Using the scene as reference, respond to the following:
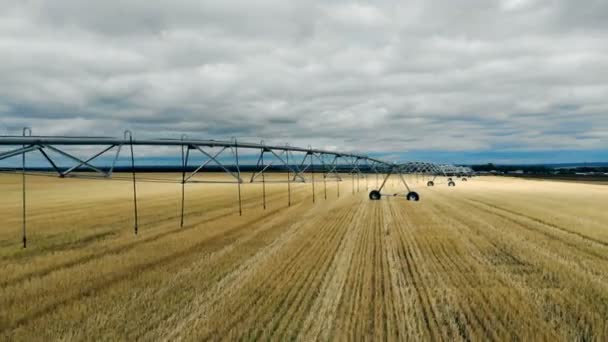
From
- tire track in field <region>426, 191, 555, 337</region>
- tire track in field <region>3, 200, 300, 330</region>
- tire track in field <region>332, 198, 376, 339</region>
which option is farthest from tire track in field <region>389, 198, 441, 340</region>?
tire track in field <region>3, 200, 300, 330</region>

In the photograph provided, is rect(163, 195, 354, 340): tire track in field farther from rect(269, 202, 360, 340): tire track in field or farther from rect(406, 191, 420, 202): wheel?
rect(406, 191, 420, 202): wheel

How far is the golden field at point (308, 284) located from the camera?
12.2 meters

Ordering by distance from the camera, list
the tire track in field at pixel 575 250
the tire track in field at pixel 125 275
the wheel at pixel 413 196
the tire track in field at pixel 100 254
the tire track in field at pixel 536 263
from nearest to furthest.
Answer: the tire track in field at pixel 125 275, the tire track in field at pixel 536 263, the tire track in field at pixel 100 254, the tire track in field at pixel 575 250, the wheel at pixel 413 196

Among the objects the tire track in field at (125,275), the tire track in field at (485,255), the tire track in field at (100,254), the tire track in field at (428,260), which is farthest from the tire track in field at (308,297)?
the tire track in field at (100,254)

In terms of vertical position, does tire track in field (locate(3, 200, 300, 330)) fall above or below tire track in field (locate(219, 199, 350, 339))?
above

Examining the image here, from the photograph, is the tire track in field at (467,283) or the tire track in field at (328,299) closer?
the tire track in field at (328,299)

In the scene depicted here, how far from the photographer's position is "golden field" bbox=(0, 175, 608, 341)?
1222 centimetres

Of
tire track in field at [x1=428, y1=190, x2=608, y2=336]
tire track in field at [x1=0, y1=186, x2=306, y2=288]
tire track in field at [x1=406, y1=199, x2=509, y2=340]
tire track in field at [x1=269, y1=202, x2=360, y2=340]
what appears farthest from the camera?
tire track in field at [x1=0, y1=186, x2=306, y2=288]

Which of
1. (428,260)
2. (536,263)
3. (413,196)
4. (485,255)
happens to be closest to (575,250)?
(536,263)

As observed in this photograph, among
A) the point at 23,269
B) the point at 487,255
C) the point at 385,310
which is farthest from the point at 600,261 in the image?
the point at 23,269

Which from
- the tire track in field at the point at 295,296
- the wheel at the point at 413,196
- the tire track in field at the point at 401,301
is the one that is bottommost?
the tire track in field at the point at 401,301

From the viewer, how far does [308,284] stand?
16.5m

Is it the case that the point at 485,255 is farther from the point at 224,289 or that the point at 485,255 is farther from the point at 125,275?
the point at 125,275

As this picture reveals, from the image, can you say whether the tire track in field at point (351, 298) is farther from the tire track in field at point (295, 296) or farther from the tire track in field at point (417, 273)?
the tire track in field at point (417, 273)
